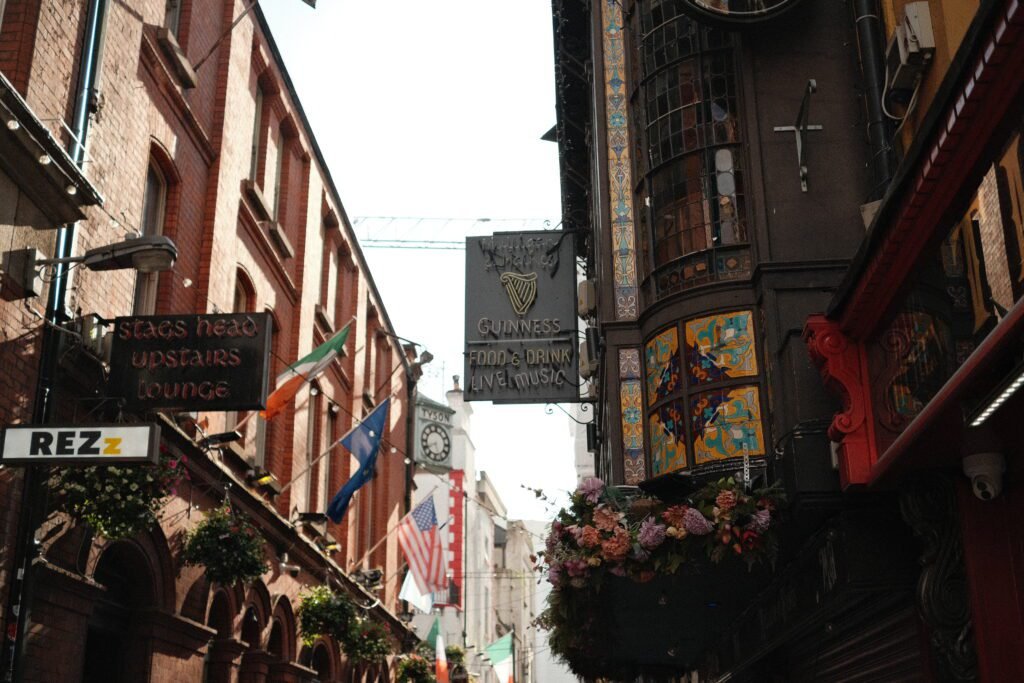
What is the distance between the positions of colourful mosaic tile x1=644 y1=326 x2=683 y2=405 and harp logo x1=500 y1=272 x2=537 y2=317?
22.9 feet

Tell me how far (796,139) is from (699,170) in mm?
1207

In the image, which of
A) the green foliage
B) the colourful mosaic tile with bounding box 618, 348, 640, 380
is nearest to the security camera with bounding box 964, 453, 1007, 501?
the colourful mosaic tile with bounding box 618, 348, 640, 380

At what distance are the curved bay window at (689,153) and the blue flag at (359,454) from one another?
9148 millimetres

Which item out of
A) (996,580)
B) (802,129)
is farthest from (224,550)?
(996,580)

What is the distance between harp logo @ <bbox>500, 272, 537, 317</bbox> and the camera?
2080 cm

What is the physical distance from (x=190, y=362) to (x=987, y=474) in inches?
349

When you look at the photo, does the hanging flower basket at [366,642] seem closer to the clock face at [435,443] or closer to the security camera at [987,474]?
the security camera at [987,474]

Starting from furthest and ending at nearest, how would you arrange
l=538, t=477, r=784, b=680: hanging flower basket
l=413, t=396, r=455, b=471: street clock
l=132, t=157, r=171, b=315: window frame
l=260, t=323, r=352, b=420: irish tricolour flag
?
1. l=413, t=396, r=455, b=471: street clock
2. l=260, t=323, r=352, b=420: irish tricolour flag
3. l=132, t=157, r=171, b=315: window frame
4. l=538, t=477, r=784, b=680: hanging flower basket

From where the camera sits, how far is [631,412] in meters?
14.3

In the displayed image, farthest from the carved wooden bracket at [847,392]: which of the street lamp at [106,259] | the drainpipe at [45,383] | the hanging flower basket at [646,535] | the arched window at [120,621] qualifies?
the arched window at [120,621]

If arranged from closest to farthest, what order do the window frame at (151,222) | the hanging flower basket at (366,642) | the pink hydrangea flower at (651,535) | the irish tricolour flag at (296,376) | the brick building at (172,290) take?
the pink hydrangea flower at (651,535) → the brick building at (172,290) → the window frame at (151,222) → the irish tricolour flag at (296,376) → the hanging flower basket at (366,642)

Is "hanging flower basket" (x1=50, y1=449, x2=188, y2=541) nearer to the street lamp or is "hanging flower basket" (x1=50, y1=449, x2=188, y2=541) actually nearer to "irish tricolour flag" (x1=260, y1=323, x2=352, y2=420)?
the street lamp

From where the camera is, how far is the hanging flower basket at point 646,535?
32.5ft

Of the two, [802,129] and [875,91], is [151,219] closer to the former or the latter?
[802,129]
